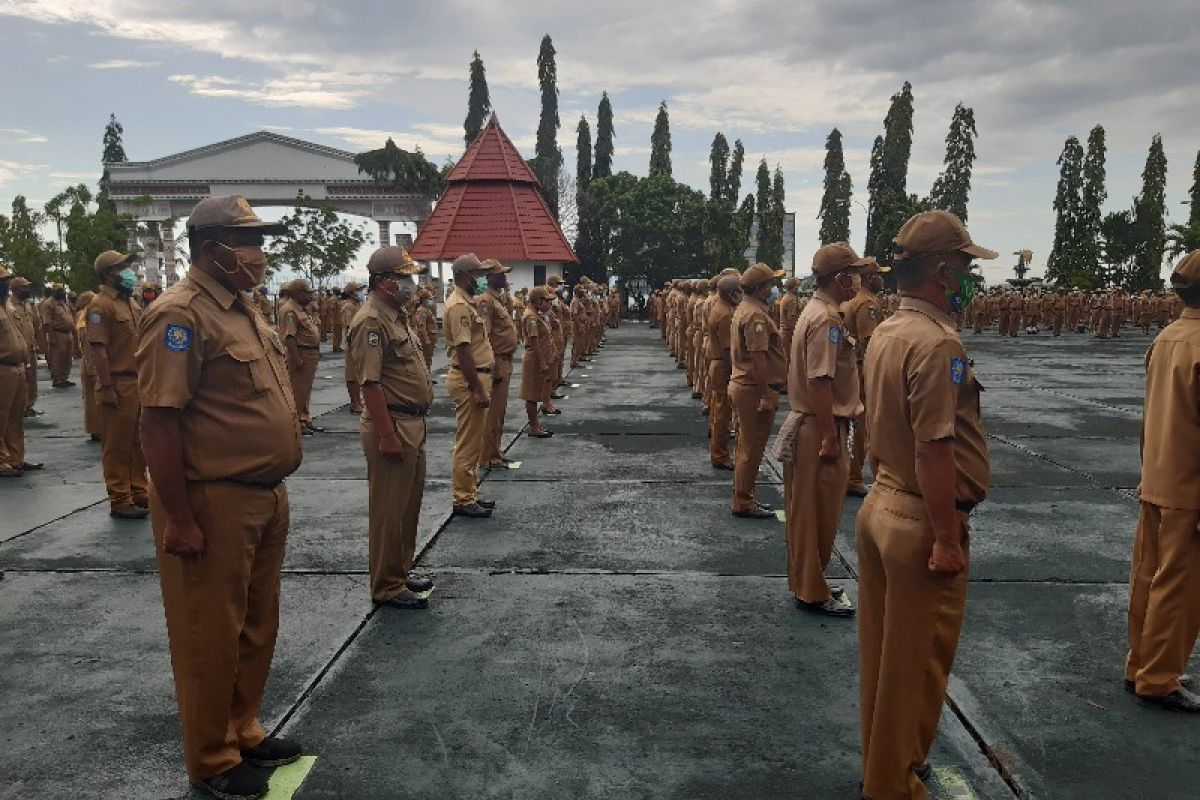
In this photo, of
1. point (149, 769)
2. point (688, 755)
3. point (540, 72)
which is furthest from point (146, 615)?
point (540, 72)

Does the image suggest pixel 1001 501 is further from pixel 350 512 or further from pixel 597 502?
pixel 350 512

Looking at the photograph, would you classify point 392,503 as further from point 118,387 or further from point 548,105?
point 548,105

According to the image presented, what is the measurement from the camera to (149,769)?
127 inches

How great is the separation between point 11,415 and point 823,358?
8.09 meters

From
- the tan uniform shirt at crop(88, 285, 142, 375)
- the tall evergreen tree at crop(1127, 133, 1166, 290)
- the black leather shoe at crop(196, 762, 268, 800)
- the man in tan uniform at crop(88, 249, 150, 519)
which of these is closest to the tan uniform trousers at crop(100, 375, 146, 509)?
the man in tan uniform at crop(88, 249, 150, 519)

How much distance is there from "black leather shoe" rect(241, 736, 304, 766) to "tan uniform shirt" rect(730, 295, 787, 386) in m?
4.18

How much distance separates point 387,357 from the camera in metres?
4.87

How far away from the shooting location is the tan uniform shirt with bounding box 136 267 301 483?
285 cm

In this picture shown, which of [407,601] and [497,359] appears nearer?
[407,601]

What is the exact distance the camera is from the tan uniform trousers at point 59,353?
16.7 meters

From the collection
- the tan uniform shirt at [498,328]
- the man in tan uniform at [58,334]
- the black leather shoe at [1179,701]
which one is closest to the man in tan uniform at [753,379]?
the tan uniform shirt at [498,328]

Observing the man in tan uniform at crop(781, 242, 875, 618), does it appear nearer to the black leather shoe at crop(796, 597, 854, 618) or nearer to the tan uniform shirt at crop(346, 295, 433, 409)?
the black leather shoe at crop(796, 597, 854, 618)

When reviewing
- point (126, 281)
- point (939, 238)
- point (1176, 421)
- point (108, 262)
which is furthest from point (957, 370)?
point (108, 262)

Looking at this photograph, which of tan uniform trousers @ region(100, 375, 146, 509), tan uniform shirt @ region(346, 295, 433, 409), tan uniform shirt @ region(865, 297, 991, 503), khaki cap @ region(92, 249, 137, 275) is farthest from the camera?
khaki cap @ region(92, 249, 137, 275)
